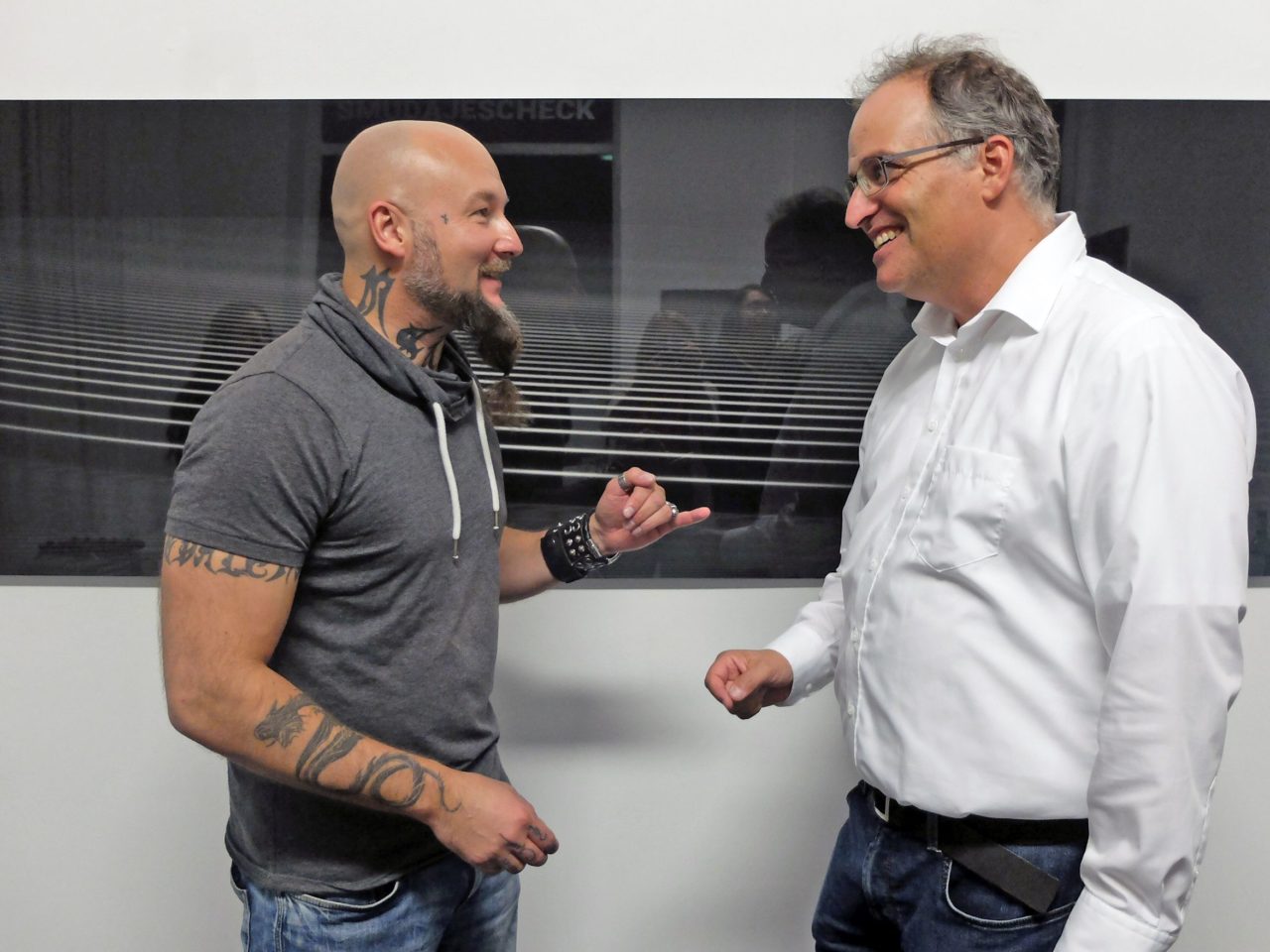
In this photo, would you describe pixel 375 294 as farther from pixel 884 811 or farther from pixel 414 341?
pixel 884 811

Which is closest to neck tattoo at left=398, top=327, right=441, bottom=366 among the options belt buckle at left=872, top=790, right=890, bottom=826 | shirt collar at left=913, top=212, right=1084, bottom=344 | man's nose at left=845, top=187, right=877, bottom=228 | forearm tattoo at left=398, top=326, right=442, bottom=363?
forearm tattoo at left=398, top=326, right=442, bottom=363

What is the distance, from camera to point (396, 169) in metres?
1.19

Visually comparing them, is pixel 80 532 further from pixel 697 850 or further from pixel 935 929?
pixel 935 929

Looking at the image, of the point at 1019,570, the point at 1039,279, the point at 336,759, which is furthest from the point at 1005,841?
the point at 336,759

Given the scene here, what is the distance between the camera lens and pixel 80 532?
164 centimetres

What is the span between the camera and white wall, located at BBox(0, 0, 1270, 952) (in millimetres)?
1592

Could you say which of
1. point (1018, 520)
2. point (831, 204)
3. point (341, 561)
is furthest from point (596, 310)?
point (1018, 520)

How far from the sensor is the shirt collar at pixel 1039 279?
3.50 feet

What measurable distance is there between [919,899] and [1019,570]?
400 millimetres

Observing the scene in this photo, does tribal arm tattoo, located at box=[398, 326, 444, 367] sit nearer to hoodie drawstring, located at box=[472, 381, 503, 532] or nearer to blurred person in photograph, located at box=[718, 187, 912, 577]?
hoodie drawstring, located at box=[472, 381, 503, 532]

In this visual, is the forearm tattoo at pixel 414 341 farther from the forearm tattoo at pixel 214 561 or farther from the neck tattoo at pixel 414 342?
the forearm tattoo at pixel 214 561

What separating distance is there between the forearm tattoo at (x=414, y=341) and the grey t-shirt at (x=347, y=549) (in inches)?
1.9

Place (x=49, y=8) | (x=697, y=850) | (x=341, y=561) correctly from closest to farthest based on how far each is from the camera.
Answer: (x=341, y=561)
(x=49, y=8)
(x=697, y=850)

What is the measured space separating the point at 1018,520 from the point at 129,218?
1413 millimetres
